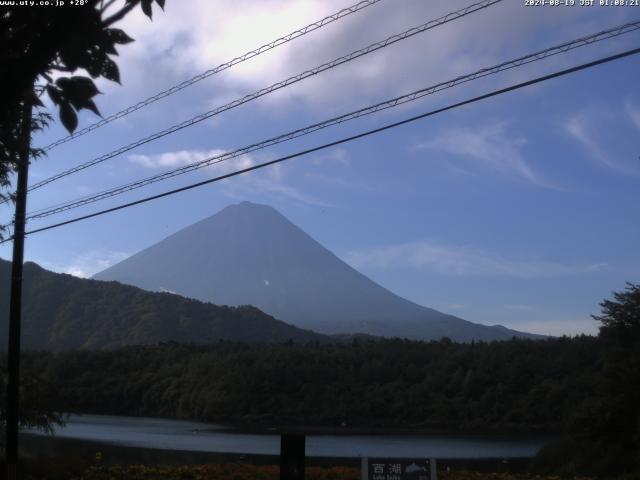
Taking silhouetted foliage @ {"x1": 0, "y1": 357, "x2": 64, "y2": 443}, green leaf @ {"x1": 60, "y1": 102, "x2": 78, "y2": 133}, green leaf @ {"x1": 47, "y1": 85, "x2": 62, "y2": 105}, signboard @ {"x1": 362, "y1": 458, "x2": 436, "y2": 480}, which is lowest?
signboard @ {"x1": 362, "y1": 458, "x2": 436, "y2": 480}

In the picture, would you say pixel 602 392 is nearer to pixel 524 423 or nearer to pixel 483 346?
pixel 524 423

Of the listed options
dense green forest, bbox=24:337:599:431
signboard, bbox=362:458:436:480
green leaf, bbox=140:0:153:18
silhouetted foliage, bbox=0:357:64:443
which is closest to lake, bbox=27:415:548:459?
dense green forest, bbox=24:337:599:431

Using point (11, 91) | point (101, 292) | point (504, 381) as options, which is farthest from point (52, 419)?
point (101, 292)

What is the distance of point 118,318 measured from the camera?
9944cm

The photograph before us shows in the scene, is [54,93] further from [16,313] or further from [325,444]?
[325,444]

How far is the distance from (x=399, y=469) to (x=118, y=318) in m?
93.5

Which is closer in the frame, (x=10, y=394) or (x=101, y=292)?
(x=10, y=394)

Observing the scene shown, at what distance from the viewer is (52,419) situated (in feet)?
57.2

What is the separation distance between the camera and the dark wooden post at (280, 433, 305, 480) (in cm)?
1050

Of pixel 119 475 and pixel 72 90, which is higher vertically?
pixel 72 90

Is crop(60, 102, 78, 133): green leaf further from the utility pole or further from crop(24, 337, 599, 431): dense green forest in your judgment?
crop(24, 337, 599, 431): dense green forest

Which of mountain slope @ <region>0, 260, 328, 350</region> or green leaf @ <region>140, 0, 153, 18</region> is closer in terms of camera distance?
green leaf @ <region>140, 0, 153, 18</region>

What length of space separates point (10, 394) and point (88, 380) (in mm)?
45109

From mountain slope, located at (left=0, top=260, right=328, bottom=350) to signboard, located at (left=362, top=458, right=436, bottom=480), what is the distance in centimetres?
8186
